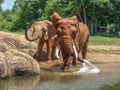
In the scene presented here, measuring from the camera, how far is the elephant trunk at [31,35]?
58.5 feet

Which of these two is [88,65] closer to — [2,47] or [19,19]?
[2,47]

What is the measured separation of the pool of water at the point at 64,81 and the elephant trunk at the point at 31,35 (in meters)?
2.98

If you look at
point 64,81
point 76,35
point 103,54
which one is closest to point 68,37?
point 76,35

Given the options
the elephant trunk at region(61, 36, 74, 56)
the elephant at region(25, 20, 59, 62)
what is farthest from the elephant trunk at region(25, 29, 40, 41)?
the elephant trunk at region(61, 36, 74, 56)

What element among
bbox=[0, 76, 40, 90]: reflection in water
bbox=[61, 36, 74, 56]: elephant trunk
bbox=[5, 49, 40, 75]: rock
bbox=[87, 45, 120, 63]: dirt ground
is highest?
bbox=[61, 36, 74, 56]: elephant trunk

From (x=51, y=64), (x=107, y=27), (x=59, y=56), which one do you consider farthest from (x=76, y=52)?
(x=107, y=27)

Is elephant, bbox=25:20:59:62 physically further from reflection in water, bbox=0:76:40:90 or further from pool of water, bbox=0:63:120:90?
reflection in water, bbox=0:76:40:90

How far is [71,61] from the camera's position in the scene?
611 inches

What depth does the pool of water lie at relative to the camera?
11807 millimetres

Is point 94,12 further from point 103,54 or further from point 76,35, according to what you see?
point 76,35

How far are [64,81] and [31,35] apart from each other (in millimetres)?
5582

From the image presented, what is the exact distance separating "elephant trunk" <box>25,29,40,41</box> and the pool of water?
2.98m

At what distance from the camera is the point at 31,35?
712 inches

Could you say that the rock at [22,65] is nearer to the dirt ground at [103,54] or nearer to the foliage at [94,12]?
the dirt ground at [103,54]
